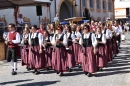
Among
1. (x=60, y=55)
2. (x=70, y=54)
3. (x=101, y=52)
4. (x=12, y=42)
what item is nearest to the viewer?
(x=60, y=55)

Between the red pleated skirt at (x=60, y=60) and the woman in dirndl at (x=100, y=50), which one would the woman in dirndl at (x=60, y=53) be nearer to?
the red pleated skirt at (x=60, y=60)

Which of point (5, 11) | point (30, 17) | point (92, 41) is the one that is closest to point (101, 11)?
point (30, 17)

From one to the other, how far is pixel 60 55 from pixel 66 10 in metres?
20.3

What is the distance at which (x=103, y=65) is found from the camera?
9797 millimetres

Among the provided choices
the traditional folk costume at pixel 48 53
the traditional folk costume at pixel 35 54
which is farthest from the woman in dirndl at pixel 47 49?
the traditional folk costume at pixel 35 54

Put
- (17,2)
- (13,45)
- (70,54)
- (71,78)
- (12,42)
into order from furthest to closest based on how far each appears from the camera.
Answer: (17,2), (70,54), (13,45), (12,42), (71,78)

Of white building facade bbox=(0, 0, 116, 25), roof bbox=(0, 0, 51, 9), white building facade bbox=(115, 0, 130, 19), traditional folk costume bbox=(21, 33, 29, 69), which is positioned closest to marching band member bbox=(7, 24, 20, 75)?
traditional folk costume bbox=(21, 33, 29, 69)

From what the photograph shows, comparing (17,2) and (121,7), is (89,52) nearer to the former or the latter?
(17,2)

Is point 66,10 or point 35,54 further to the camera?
point 66,10

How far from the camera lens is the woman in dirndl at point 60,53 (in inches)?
357

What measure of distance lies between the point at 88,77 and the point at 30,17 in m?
12.4

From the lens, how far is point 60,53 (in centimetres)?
912

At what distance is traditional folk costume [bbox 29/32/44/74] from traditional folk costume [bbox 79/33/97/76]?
1592mm

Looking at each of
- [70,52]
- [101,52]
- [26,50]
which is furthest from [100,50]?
[26,50]
